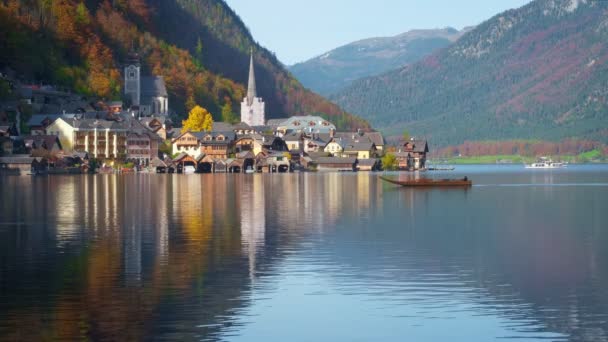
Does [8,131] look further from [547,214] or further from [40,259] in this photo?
[40,259]

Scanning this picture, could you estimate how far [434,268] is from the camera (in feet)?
104

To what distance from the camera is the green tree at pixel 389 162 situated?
7071 inches

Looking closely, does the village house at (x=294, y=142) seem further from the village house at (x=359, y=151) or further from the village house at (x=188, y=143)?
the village house at (x=188, y=143)

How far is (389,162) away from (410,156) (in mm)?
11453

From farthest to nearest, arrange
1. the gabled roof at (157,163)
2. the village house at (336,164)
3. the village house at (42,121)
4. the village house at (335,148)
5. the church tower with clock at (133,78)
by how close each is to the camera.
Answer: the church tower with clock at (133,78) < the village house at (335,148) < the village house at (336,164) < the gabled roof at (157,163) < the village house at (42,121)

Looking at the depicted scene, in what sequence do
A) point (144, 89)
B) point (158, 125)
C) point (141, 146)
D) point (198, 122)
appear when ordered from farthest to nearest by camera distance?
point (144, 89) → point (198, 122) → point (158, 125) → point (141, 146)

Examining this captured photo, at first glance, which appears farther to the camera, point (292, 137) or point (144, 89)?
→ point (144, 89)

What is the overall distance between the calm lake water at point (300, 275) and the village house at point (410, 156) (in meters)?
129

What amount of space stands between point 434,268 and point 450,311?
23.6ft

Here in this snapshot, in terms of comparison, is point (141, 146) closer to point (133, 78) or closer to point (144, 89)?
point (144, 89)

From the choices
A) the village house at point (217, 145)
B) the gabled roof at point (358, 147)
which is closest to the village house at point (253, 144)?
the village house at point (217, 145)

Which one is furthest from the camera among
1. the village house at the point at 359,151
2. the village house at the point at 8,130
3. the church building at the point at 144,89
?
the church building at the point at 144,89

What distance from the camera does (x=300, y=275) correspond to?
3009 centimetres

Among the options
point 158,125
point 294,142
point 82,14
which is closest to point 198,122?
point 158,125
